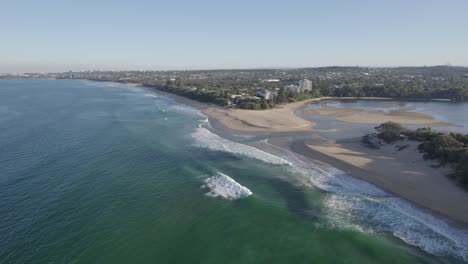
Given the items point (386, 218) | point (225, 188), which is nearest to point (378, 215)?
point (386, 218)

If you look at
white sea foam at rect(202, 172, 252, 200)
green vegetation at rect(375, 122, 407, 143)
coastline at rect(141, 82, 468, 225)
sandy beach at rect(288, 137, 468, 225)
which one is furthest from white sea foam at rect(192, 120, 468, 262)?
green vegetation at rect(375, 122, 407, 143)

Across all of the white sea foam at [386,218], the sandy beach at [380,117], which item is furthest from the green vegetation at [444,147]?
the sandy beach at [380,117]

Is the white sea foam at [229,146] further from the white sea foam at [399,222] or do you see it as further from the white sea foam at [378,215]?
the white sea foam at [399,222]

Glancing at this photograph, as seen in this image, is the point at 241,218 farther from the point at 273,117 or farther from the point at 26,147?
the point at 273,117

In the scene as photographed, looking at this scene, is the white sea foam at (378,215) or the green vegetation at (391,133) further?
the green vegetation at (391,133)

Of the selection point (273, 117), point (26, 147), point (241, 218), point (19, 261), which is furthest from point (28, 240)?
point (273, 117)

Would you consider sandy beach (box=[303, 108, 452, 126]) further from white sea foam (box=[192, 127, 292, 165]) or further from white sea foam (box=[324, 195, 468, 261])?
white sea foam (box=[324, 195, 468, 261])
